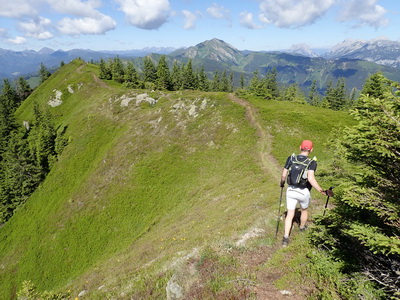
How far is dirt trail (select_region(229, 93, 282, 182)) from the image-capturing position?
3070 cm

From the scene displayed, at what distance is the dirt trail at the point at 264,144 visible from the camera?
3070cm

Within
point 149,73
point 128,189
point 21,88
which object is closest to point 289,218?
point 128,189

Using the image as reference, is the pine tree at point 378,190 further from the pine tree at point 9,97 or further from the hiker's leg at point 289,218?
the pine tree at point 9,97

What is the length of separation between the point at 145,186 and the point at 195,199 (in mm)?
13299

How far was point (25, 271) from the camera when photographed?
1663 inches

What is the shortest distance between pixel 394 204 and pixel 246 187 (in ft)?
70.6

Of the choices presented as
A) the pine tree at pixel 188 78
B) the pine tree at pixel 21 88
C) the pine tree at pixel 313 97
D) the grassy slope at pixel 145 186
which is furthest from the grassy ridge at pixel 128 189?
the pine tree at pixel 21 88

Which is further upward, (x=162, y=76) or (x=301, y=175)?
(x=301, y=175)

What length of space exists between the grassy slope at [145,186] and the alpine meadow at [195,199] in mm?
272

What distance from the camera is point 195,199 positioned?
33531mm

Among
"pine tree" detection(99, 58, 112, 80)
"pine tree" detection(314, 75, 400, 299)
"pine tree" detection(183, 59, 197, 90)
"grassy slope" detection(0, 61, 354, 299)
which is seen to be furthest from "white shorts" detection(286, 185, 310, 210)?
"pine tree" detection(99, 58, 112, 80)

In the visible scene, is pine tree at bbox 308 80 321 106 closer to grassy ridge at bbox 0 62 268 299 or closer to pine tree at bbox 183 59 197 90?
pine tree at bbox 183 59 197 90

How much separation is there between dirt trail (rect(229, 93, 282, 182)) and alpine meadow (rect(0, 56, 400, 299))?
29 cm

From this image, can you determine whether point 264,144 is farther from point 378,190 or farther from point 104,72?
point 104,72
